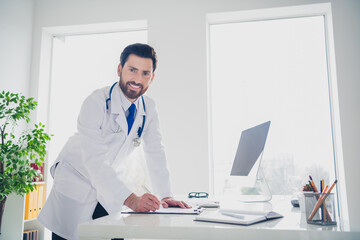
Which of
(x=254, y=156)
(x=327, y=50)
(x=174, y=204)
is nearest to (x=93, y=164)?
(x=174, y=204)

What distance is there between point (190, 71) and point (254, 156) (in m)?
1.95

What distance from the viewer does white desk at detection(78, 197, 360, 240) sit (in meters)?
0.72

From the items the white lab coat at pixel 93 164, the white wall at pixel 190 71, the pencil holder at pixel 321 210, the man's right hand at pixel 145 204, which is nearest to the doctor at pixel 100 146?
the white lab coat at pixel 93 164

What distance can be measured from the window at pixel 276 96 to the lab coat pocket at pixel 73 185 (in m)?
2.07

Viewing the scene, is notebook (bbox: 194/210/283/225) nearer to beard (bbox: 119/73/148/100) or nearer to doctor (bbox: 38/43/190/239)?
doctor (bbox: 38/43/190/239)

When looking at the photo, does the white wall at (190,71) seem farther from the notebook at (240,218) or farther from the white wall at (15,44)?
the notebook at (240,218)

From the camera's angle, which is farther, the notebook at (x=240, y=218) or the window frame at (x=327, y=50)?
the window frame at (x=327, y=50)

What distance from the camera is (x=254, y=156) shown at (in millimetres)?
1515

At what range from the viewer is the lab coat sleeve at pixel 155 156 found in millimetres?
1544

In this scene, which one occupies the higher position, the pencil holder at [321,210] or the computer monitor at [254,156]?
the computer monitor at [254,156]

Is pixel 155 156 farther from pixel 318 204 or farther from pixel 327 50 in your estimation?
pixel 327 50

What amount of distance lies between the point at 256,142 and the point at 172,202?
0.58m

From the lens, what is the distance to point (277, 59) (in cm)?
340

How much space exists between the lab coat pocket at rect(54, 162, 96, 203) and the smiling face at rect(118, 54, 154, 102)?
461 millimetres
